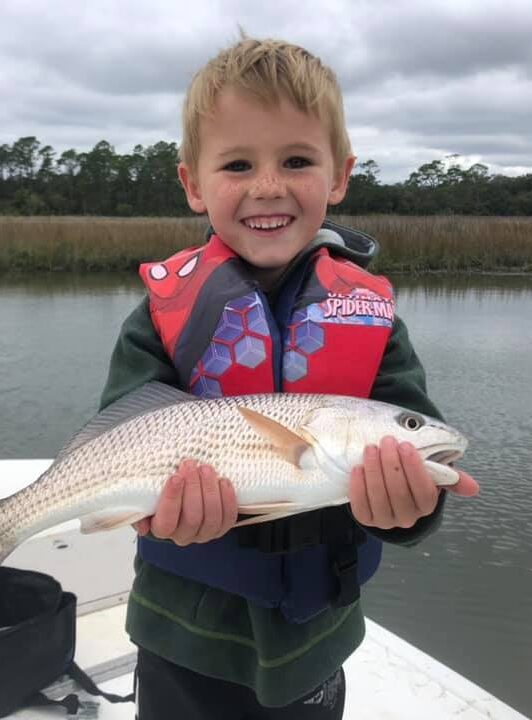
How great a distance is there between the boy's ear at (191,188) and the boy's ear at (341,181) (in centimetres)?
39

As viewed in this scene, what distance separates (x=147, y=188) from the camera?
6212cm

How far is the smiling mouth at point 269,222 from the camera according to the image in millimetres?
2029

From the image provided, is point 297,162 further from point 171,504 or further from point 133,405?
point 171,504

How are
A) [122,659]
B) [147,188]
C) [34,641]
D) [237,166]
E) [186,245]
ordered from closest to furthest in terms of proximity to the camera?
[237,166] → [34,641] → [122,659] → [186,245] → [147,188]

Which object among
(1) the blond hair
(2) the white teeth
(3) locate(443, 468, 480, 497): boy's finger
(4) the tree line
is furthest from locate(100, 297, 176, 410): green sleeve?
(4) the tree line

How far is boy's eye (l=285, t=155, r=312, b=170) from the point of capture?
1.99m

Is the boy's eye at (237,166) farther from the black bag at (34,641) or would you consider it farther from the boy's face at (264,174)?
the black bag at (34,641)

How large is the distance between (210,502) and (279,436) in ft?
0.75

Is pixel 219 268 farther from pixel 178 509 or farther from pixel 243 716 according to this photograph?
pixel 243 716

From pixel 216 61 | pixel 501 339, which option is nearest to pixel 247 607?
pixel 216 61

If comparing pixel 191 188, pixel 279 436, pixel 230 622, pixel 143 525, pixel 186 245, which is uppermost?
pixel 191 188

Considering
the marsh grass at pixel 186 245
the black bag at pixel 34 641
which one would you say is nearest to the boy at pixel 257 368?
the black bag at pixel 34 641

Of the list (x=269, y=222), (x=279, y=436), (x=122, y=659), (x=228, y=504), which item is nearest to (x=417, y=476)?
(x=279, y=436)

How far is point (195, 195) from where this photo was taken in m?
2.25
